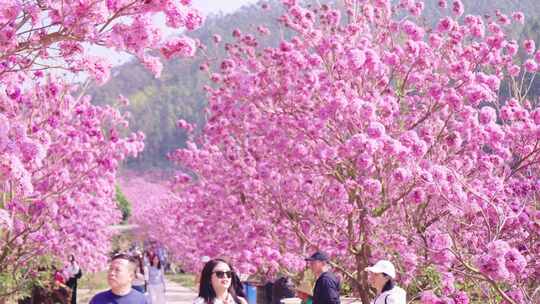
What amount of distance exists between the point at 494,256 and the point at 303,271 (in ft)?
29.7

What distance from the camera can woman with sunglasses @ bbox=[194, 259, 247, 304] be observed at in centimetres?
541

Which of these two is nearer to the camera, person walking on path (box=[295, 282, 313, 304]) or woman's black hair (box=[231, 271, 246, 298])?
woman's black hair (box=[231, 271, 246, 298])

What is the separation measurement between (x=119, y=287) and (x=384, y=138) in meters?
4.41

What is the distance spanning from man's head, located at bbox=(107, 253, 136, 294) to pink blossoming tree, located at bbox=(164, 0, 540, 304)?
347cm

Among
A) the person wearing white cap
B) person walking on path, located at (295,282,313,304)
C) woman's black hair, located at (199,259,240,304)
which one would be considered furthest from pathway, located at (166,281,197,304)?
woman's black hair, located at (199,259,240,304)

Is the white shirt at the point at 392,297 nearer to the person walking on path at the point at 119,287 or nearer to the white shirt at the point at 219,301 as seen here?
the white shirt at the point at 219,301

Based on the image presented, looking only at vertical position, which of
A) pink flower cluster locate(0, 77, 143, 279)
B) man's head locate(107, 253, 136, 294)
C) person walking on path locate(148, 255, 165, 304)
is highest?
pink flower cluster locate(0, 77, 143, 279)

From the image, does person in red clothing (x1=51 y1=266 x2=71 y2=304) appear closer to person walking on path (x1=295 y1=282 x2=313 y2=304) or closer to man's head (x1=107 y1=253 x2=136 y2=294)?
A: person walking on path (x1=295 y1=282 x2=313 y2=304)

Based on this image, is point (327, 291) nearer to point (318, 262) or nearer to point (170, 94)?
point (318, 262)

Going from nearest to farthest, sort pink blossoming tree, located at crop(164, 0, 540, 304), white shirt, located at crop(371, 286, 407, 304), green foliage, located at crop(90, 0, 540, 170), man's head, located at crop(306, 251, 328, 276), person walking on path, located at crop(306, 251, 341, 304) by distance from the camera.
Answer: white shirt, located at crop(371, 286, 407, 304) → person walking on path, located at crop(306, 251, 341, 304) → man's head, located at crop(306, 251, 328, 276) → pink blossoming tree, located at crop(164, 0, 540, 304) → green foliage, located at crop(90, 0, 540, 170)

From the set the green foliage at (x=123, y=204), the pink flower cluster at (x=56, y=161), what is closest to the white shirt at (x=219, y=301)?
the pink flower cluster at (x=56, y=161)

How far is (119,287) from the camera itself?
5418 millimetres

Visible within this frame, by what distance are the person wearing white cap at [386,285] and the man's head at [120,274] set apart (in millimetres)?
1909

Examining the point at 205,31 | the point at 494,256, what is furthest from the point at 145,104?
the point at 494,256
